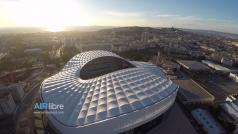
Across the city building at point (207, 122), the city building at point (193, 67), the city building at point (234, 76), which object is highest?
the city building at point (193, 67)

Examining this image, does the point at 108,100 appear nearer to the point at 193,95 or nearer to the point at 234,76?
the point at 193,95

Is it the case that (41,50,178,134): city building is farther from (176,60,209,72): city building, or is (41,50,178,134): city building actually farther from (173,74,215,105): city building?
(176,60,209,72): city building

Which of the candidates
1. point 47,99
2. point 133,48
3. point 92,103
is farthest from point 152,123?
point 133,48

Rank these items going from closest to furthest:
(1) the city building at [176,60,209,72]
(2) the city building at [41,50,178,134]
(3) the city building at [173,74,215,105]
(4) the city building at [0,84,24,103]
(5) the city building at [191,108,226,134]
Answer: (2) the city building at [41,50,178,134] → (5) the city building at [191,108,226,134] → (4) the city building at [0,84,24,103] → (3) the city building at [173,74,215,105] → (1) the city building at [176,60,209,72]

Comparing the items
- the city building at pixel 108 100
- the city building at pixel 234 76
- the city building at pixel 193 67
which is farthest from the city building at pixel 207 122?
the city building at pixel 234 76

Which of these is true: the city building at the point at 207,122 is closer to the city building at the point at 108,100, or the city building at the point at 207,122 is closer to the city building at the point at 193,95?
the city building at the point at 193,95

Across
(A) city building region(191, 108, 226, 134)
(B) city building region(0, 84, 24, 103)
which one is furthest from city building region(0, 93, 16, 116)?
(A) city building region(191, 108, 226, 134)
